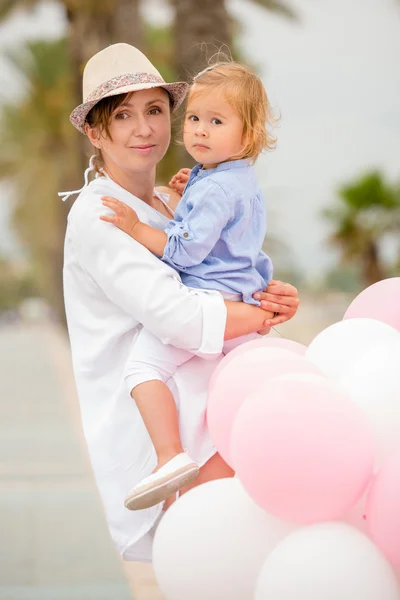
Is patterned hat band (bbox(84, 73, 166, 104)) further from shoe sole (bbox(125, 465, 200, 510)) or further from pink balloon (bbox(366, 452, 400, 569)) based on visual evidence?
pink balloon (bbox(366, 452, 400, 569))

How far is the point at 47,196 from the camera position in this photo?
35.0 m

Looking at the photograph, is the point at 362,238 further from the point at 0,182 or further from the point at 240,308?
the point at 240,308

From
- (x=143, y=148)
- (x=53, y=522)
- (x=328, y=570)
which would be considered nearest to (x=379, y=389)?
(x=328, y=570)

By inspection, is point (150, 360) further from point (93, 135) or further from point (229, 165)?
point (93, 135)

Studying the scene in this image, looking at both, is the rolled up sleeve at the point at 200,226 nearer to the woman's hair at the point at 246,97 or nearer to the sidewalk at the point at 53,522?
the woman's hair at the point at 246,97

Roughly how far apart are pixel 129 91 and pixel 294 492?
141 centimetres

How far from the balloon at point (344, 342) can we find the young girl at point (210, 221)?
0.26 m

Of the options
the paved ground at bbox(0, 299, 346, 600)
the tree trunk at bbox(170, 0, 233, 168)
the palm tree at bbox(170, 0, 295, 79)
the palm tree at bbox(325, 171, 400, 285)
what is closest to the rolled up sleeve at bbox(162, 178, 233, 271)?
the paved ground at bbox(0, 299, 346, 600)

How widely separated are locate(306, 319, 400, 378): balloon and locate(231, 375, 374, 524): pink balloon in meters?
0.40

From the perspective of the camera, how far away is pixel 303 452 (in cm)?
263

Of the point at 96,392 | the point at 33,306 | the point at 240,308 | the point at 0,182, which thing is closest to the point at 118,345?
the point at 96,392

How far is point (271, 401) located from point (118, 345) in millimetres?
830

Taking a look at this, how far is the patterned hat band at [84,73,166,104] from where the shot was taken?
132 inches

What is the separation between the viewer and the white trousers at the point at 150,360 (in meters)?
3.16
